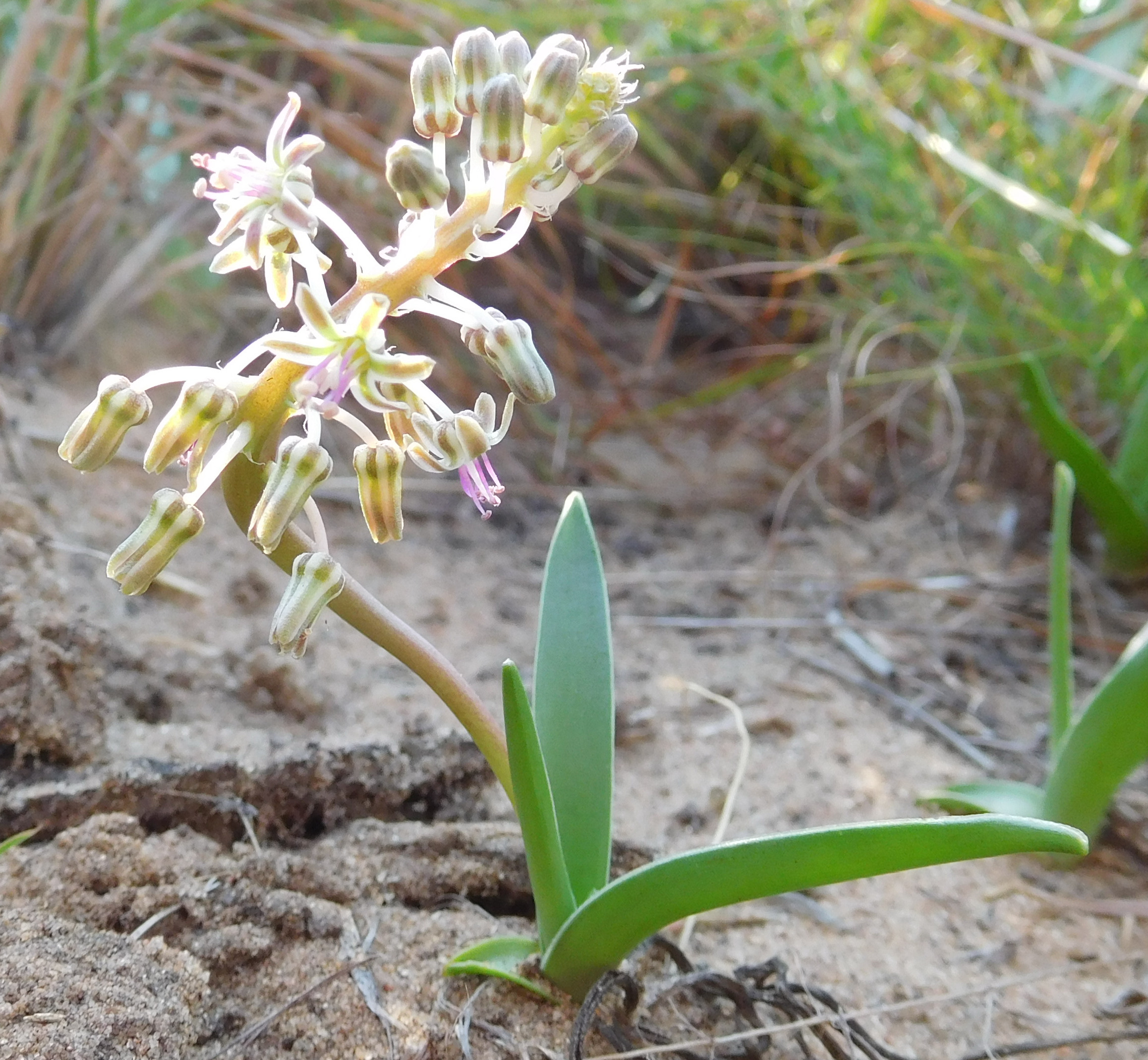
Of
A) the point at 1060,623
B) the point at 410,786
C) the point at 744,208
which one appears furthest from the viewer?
the point at 744,208

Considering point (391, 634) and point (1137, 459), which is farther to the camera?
point (1137, 459)

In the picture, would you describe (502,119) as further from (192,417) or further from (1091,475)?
(1091,475)

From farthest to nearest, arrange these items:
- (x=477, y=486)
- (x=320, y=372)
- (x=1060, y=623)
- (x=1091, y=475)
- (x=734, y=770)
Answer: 1. (x=1091, y=475)
2. (x=734, y=770)
3. (x=1060, y=623)
4. (x=477, y=486)
5. (x=320, y=372)

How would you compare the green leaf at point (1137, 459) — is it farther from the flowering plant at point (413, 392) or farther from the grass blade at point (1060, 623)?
the flowering plant at point (413, 392)

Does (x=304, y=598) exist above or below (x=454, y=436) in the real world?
below

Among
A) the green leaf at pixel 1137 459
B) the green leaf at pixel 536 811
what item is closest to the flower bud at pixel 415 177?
the green leaf at pixel 536 811

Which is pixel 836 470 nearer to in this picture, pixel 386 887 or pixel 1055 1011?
pixel 1055 1011

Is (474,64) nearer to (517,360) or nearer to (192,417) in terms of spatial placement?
(517,360)

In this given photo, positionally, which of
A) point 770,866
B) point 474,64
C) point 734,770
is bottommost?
point 734,770

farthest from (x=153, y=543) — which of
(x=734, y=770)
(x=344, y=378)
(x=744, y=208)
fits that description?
(x=744, y=208)
